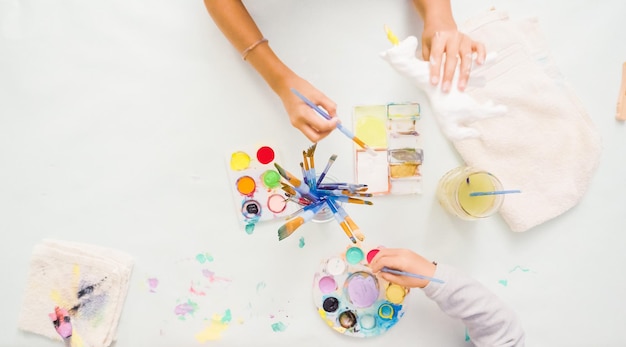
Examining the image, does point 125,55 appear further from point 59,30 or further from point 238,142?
point 238,142

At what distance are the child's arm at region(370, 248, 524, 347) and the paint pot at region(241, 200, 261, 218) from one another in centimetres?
21

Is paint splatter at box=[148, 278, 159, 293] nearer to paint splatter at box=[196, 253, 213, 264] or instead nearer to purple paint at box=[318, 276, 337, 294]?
paint splatter at box=[196, 253, 213, 264]

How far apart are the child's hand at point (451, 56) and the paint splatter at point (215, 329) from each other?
515mm

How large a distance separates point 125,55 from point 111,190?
0.24 meters

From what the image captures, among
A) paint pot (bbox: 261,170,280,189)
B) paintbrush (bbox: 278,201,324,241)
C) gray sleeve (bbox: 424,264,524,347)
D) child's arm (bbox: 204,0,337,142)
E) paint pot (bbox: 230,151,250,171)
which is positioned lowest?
gray sleeve (bbox: 424,264,524,347)

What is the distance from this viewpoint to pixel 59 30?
0.89 m

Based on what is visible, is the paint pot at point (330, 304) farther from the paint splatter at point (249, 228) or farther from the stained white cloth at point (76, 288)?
the stained white cloth at point (76, 288)

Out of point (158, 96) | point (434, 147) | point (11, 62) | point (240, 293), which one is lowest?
point (240, 293)

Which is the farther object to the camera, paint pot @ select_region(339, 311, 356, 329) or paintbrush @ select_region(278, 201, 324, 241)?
paint pot @ select_region(339, 311, 356, 329)

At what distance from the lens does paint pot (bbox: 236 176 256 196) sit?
86 cm

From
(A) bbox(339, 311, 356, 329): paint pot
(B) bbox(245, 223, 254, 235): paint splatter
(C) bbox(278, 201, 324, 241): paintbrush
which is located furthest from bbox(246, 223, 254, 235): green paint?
(A) bbox(339, 311, 356, 329): paint pot

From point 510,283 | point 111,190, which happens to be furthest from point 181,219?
point 510,283

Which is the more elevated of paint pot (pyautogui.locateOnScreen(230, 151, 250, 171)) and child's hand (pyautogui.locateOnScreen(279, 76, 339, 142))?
child's hand (pyautogui.locateOnScreen(279, 76, 339, 142))

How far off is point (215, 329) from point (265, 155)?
1.01 ft
